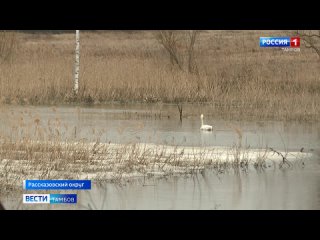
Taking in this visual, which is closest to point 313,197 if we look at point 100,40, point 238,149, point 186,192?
point 186,192

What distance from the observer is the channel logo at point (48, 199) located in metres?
9.96

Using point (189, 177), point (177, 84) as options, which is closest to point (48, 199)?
point (189, 177)

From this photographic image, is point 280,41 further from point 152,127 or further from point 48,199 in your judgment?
point 48,199

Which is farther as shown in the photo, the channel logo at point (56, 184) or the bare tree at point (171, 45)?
the bare tree at point (171, 45)

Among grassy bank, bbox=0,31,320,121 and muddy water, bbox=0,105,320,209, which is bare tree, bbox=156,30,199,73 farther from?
muddy water, bbox=0,105,320,209

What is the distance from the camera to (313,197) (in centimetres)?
1076

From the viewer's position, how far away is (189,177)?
472 inches

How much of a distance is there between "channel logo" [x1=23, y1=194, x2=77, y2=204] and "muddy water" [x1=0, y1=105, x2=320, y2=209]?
121mm

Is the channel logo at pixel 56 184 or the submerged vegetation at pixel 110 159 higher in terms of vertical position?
the submerged vegetation at pixel 110 159

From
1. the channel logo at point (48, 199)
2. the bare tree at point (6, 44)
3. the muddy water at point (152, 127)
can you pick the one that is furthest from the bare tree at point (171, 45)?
the channel logo at point (48, 199)

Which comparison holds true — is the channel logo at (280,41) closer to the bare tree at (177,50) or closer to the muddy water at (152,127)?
the muddy water at (152,127)

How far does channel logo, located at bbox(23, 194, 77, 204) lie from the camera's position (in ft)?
32.7

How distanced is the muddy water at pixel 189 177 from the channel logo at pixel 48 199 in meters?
0.12

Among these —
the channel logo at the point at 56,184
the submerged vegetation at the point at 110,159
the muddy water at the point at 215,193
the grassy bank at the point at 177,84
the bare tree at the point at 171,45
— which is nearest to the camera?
the muddy water at the point at 215,193
